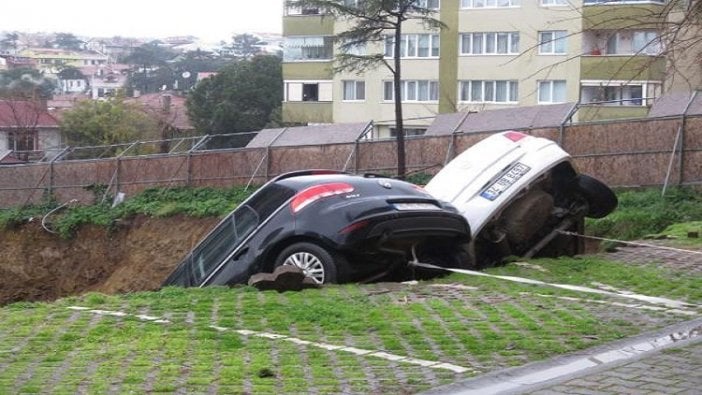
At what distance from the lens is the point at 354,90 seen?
5253 centimetres

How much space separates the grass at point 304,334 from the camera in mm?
5707

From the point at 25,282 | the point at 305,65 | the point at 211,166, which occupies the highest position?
the point at 305,65

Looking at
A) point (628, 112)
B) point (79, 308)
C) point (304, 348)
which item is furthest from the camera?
point (628, 112)

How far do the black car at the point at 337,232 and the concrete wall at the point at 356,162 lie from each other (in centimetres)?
1143

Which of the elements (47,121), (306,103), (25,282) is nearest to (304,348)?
(25,282)

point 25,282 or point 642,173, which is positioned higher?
point 642,173

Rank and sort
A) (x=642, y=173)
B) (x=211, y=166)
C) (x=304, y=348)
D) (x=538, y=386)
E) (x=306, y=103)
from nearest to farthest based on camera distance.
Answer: (x=538, y=386), (x=304, y=348), (x=642, y=173), (x=211, y=166), (x=306, y=103)

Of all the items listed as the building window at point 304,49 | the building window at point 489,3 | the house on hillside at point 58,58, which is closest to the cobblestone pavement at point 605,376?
the building window at point 489,3

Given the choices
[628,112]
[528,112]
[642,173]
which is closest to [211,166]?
[528,112]

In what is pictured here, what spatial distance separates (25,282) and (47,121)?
102ft

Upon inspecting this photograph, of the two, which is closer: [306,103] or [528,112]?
[528,112]

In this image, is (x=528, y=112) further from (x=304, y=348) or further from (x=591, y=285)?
(x=304, y=348)

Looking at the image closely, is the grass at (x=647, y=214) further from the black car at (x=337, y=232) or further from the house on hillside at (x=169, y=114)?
the house on hillside at (x=169, y=114)

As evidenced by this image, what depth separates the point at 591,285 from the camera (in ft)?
29.1
